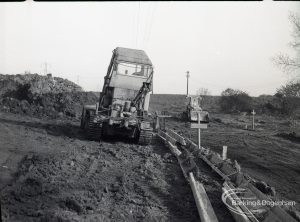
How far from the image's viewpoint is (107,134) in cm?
1323

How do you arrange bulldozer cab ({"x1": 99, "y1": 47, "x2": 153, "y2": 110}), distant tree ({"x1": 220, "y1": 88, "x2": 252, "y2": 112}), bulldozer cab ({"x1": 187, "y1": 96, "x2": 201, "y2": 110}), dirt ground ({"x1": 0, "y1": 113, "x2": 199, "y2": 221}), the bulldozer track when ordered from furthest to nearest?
distant tree ({"x1": 220, "y1": 88, "x2": 252, "y2": 112}), bulldozer cab ({"x1": 99, "y1": 47, "x2": 153, "y2": 110}), the bulldozer track, bulldozer cab ({"x1": 187, "y1": 96, "x2": 201, "y2": 110}), dirt ground ({"x1": 0, "y1": 113, "x2": 199, "y2": 221})

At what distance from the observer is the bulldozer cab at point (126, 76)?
43.6 ft

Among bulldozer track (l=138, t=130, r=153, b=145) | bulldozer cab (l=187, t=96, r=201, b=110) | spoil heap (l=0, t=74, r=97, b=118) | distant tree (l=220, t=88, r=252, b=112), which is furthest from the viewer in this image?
distant tree (l=220, t=88, r=252, b=112)

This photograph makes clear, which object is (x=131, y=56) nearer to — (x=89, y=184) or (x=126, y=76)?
(x=126, y=76)

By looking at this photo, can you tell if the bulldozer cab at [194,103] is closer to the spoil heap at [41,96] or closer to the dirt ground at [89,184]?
the dirt ground at [89,184]

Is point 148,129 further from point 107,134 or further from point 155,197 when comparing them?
point 155,197

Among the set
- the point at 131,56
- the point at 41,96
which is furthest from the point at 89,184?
the point at 41,96

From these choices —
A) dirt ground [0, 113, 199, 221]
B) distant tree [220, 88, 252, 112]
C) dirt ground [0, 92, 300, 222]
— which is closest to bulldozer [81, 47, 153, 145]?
dirt ground [0, 92, 300, 222]

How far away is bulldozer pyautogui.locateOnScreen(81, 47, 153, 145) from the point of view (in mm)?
12656

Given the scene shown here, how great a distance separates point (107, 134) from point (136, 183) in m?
5.97

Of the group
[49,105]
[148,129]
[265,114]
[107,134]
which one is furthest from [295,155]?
[265,114]

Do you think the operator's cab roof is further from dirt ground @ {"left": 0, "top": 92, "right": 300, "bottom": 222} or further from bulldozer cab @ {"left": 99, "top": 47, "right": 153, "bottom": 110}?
dirt ground @ {"left": 0, "top": 92, "right": 300, "bottom": 222}

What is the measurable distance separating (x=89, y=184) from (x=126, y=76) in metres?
7.05

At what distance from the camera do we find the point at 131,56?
13570 mm
